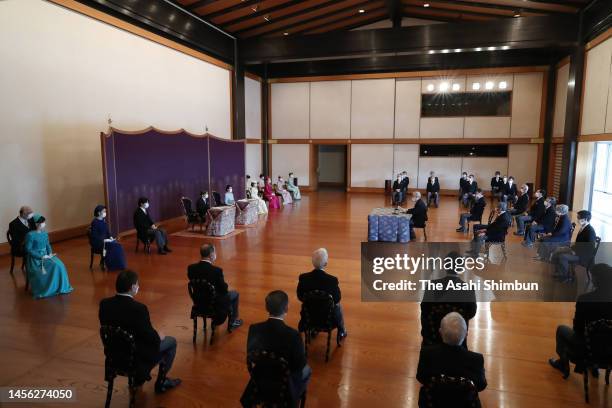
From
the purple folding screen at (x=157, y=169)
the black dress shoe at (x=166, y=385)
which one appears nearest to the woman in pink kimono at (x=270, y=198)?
the purple folding screen at (x=157, y=169)

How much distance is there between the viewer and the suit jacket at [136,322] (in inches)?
120

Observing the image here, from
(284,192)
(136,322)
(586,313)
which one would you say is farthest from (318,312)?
(284,192)

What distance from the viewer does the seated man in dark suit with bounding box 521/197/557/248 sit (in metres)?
7.90

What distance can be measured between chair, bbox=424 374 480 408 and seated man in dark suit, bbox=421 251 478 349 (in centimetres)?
103

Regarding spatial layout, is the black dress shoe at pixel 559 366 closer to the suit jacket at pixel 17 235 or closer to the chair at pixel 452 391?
the chair at pixel 452 391

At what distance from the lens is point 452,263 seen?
11.9 feet

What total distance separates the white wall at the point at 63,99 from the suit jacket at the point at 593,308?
9022 mm

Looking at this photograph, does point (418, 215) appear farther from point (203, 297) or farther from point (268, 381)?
point (268, 381)

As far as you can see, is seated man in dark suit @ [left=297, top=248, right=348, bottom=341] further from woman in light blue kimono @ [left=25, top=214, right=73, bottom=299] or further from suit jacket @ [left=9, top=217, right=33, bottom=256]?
suit jacket @ [left=9, top=217, right=33, bottom=256]

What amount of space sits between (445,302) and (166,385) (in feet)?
8.01

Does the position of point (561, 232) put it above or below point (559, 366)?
above

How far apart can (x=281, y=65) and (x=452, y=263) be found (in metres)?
17.0

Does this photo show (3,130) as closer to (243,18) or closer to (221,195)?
(221,195)

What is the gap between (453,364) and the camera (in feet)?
8.07
